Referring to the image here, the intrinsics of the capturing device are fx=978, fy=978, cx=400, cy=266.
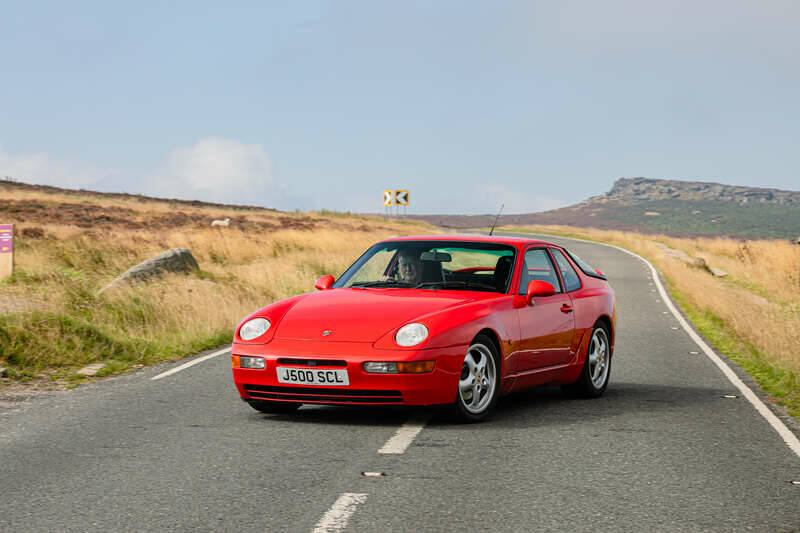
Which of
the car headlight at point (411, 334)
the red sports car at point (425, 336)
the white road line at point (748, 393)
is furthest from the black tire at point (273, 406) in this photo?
the white road line at point (748, 393)

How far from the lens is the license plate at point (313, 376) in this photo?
715 cm

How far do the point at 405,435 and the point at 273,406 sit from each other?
1371 millimetres

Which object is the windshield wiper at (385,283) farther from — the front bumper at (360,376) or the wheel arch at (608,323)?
the wheel arch at (608,323)

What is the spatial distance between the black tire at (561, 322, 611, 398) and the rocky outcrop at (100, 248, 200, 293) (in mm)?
10171

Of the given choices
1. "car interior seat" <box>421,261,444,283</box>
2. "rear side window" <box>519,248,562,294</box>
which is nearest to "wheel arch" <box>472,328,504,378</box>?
"car interior seat" <box>421,261,444,283</box>

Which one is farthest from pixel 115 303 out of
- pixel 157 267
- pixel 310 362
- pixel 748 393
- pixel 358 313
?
pixel 748 393

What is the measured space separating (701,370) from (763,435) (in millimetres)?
4099

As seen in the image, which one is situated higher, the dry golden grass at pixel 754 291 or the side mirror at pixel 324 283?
the side mirror at pixel 324 283

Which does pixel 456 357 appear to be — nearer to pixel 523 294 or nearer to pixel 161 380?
pixel 523 294

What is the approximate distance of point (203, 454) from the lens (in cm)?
654

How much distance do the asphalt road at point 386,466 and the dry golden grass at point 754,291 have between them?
339 cm

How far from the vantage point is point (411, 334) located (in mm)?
7168

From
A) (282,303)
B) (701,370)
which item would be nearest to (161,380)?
(282,303)

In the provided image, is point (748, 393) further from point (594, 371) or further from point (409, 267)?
point (409, 267)
